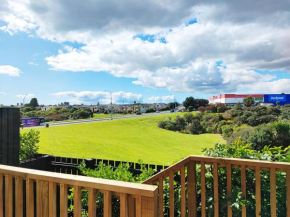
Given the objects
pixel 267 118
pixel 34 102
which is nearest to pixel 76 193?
pixel 267 118

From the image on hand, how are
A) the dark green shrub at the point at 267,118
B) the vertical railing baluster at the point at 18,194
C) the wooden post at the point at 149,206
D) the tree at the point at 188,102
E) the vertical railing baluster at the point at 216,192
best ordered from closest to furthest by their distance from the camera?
the wooden post at the point at 149,206
the vertical railing baluster at the point at 18,194
the vertical railing baluster at the point at 216,192
the dark green shrub at the point at 267,118
the tree at the point at 188,102

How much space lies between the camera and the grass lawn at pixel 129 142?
5978 millimetres

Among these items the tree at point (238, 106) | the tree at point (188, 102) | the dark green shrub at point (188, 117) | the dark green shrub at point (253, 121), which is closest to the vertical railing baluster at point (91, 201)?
the dark green shrub at point (253, 121)

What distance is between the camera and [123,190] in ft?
2.84

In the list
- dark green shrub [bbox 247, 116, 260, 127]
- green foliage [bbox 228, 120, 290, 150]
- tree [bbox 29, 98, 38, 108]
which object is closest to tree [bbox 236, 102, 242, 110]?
dark green shrub [bbox 247, 116, 260, 127]

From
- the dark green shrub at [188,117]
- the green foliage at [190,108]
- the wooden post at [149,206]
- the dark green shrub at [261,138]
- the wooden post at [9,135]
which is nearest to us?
the wooden post at [149,206]

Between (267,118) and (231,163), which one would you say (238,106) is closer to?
(267,118)

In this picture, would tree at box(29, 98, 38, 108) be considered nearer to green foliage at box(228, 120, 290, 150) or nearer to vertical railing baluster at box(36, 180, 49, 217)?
green foliage at box(228, 120, 290, 150)

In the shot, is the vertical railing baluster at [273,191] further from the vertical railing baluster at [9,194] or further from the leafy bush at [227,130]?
the leafy bush at [227,130]

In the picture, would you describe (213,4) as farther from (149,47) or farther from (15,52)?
(15,52)

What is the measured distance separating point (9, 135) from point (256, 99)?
8.56 meters

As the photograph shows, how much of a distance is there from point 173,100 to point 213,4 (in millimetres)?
5509

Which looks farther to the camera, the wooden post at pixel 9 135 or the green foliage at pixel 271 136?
the green foliage at pixel 271 136

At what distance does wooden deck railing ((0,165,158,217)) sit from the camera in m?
0.83
